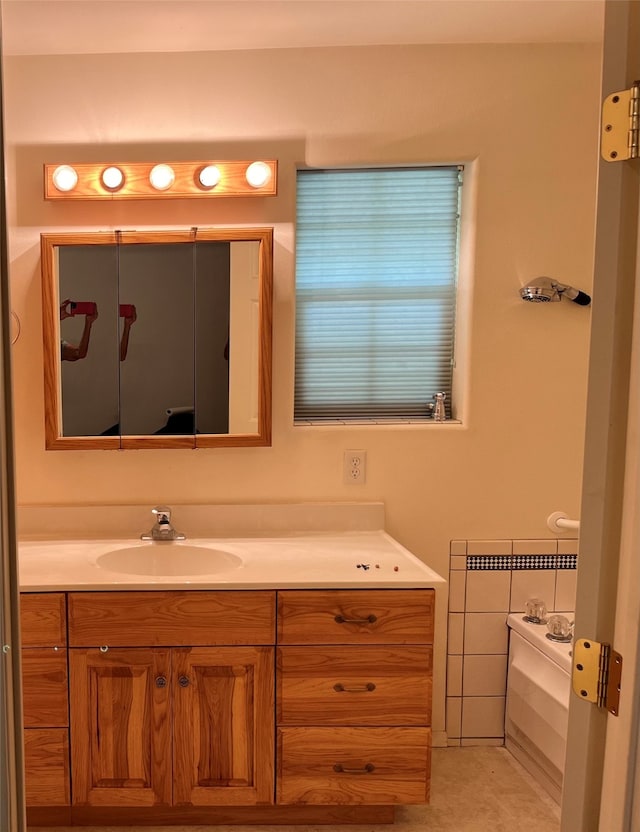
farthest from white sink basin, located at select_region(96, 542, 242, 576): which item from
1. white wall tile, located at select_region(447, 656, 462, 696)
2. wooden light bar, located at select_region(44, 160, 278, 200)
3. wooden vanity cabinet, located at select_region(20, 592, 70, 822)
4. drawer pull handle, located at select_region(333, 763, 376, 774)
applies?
wooden light bar, located at select_region(44, 160, 278, 200)

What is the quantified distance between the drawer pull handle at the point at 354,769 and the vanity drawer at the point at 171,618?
43cm

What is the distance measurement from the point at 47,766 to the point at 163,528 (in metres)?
0.77

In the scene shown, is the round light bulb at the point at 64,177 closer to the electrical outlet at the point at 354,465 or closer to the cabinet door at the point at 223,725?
the electrical outlet at the point at 354,465

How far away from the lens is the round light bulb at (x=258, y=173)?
2.27m

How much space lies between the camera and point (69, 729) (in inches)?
77.1

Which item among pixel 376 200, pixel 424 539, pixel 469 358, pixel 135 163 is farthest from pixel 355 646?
pixel 135 163

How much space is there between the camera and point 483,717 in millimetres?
2559

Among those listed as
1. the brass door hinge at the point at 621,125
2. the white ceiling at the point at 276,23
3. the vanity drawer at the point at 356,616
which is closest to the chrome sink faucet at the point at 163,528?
the vanity drawer at the point at 356,616

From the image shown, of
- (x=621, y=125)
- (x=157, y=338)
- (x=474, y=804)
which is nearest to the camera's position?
(x=621, y=125)

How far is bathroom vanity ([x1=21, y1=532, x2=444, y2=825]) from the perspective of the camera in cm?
194

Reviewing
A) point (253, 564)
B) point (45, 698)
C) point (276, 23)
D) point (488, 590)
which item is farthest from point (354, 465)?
point (276, 23)

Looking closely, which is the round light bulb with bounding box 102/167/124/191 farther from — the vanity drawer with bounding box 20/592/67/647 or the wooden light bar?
the vanity drawer with bounding box 20/592/67/647

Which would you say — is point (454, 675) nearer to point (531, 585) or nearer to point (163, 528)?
point (531, 585)

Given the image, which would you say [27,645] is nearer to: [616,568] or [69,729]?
[69,729]
